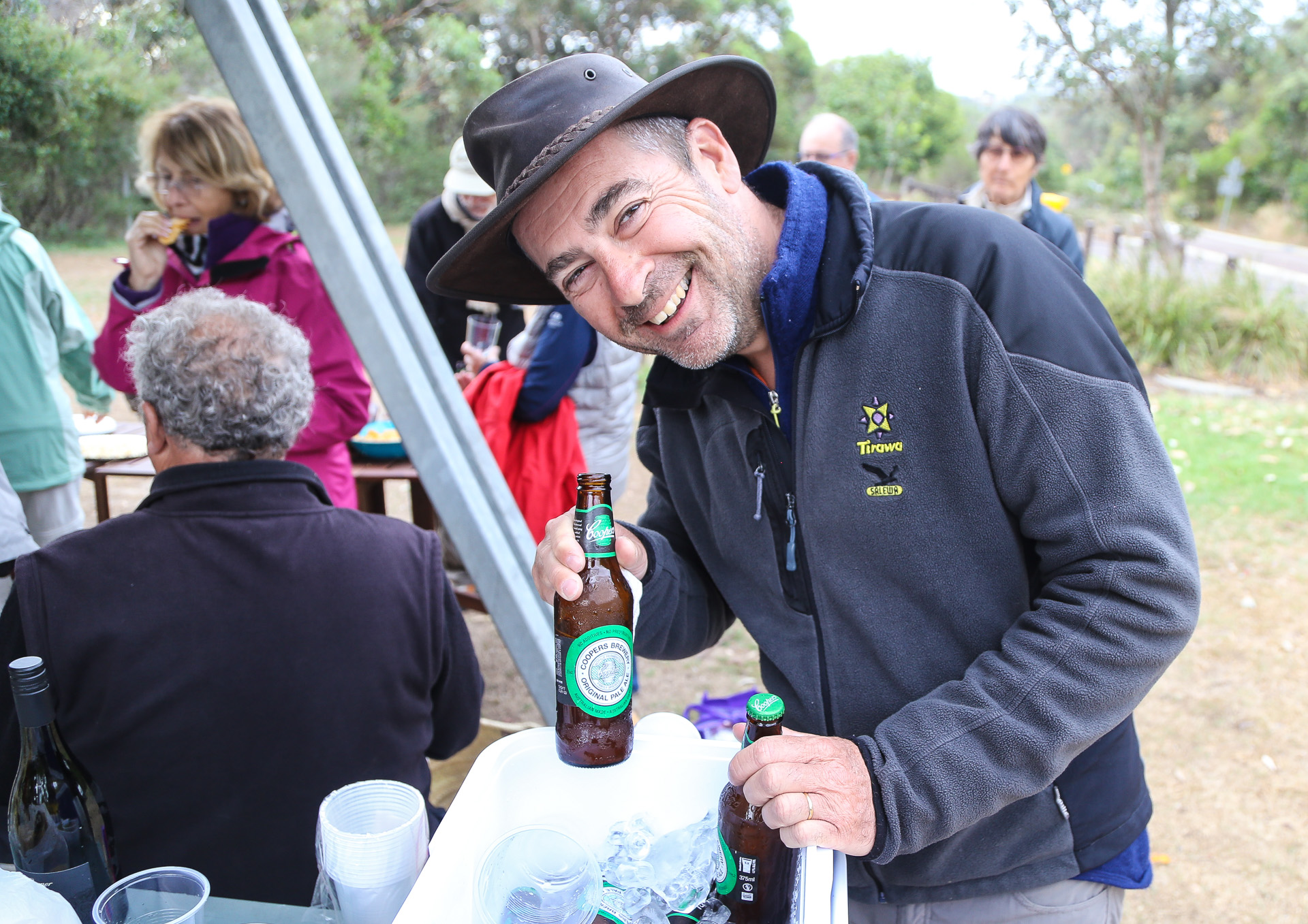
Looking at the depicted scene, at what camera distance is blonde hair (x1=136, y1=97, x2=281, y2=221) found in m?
3.37

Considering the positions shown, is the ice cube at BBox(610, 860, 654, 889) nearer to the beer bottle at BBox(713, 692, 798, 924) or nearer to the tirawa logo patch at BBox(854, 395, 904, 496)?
the beer bottle at BBox(713, 692, 798, 924)

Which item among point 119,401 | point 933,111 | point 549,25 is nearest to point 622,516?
point 119,401

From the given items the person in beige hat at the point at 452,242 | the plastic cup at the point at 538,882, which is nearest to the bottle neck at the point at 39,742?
the plastic cup at the point at 538,882

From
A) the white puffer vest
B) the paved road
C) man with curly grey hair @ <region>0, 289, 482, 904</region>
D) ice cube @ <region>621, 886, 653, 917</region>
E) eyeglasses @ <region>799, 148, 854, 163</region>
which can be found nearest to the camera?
ice cube @ <region>621, 886, 653, 917</region>

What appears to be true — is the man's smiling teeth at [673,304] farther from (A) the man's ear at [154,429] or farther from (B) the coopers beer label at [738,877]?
(A) the man's ear at [154,429]

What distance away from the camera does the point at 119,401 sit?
7.80 m

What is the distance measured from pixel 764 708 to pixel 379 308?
1642 millimetres

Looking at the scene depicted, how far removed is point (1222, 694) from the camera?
4.89 m

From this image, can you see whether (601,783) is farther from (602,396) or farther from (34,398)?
(34,398)

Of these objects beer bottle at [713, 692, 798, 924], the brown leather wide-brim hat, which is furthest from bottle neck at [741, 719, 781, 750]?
the brown leather wide-brim hat

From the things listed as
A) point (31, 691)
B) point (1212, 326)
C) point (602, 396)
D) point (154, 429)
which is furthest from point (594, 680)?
point (1212, 326)

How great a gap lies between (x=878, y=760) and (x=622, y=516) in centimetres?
565

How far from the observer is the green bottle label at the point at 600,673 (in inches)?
56.1

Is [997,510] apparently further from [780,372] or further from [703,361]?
[703,361]
